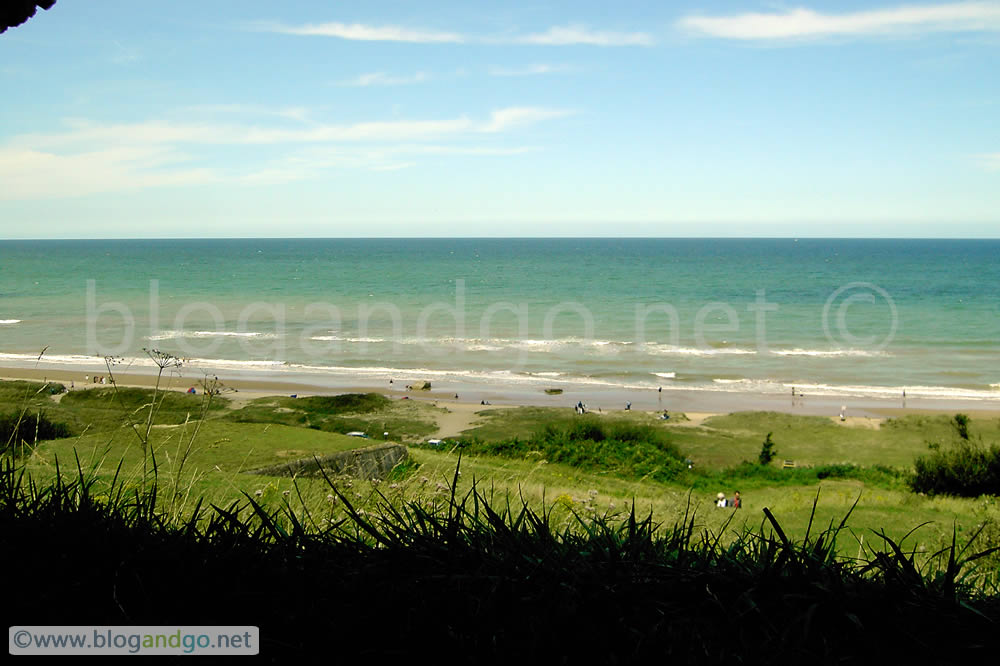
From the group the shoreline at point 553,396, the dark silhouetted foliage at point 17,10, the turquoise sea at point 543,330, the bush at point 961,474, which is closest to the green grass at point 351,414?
the shoreline at point 553,396

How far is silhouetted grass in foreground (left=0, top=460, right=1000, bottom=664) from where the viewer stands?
1.77 meters

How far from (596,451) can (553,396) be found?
437 inches

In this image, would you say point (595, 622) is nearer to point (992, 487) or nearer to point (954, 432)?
point (992, 487)

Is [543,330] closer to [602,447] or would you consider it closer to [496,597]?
[602,447]

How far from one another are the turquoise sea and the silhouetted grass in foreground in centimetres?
1966

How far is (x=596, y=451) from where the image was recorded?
1970 cm

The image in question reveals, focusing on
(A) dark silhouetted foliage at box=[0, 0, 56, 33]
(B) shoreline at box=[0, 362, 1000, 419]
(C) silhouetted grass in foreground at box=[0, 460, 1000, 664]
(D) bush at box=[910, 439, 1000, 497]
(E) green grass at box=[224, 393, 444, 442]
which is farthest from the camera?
(B) shoreline at box=[0, 362, 1000, 419]

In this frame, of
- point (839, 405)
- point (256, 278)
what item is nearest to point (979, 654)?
point (839, 405)

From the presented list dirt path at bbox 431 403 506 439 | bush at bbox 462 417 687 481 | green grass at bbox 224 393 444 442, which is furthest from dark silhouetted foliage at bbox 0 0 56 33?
dirt path at bbox 431 403 506 439

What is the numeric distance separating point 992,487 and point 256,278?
9014cm

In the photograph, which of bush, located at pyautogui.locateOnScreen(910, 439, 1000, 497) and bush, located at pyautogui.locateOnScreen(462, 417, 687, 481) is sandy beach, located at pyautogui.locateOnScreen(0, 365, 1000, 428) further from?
bush, located at pyautogui.locateOnScreen(910, 439, 1000, 497)

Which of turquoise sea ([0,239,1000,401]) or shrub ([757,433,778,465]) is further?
turquoise sea ([0,239,1000,401])

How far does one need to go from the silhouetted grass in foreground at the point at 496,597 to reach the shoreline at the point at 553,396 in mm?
25644

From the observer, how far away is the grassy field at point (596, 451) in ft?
27.3
